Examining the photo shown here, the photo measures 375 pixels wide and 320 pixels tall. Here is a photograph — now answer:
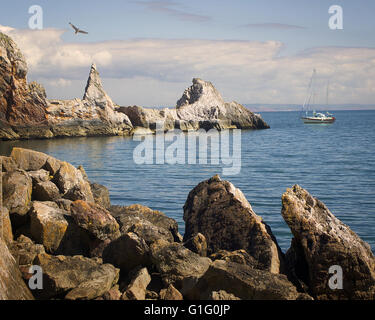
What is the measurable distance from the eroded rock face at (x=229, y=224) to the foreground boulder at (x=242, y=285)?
1.49m

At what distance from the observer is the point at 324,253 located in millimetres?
8664

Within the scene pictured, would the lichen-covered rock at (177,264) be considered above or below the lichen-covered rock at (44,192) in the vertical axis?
below

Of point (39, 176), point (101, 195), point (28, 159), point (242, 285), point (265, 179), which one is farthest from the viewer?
point (265, 179)

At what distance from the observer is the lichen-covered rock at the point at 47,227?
9609mm

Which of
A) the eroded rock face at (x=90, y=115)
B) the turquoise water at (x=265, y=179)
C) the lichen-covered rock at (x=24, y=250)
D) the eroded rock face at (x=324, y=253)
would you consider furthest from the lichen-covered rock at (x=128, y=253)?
the eroded rock face at (x=90, y=115)

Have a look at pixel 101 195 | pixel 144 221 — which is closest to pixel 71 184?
pixel 101 195

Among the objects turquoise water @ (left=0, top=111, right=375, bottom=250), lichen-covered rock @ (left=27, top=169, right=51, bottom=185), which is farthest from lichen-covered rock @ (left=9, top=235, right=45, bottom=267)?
turquoise water @ (left=0, top=111, right=375, bottom=250)

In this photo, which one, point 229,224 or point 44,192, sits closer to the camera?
point 229,224

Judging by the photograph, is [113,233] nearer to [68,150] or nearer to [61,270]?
[61,270]

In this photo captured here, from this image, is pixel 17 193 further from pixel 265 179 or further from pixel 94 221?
pixel 265 179

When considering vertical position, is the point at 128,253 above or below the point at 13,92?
below

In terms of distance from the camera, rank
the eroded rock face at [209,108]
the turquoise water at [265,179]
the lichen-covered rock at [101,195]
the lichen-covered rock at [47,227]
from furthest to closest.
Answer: the eroded rock face at [209,108] → the turquoise water at [265,179] → the lichen-covered rock at [101,195] → the lichen-covered rock at [47,227]

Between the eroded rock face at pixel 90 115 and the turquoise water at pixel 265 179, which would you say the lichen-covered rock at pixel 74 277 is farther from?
the eroded rock face at pixel 90 115

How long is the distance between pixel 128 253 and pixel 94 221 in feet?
4.52
